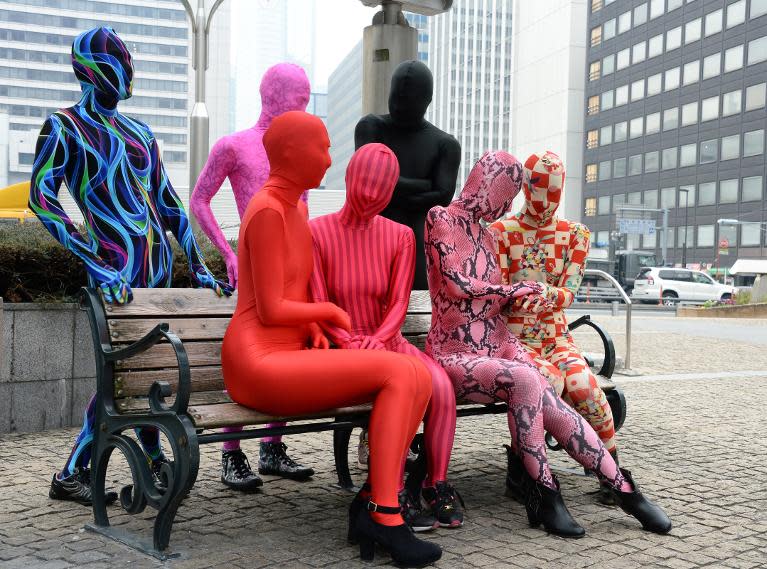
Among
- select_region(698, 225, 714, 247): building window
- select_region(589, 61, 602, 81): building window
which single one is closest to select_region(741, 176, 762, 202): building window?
select_region(698, 225, 714, 247): building window

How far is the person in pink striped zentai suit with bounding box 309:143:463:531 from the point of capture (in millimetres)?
3838

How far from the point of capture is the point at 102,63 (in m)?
4.09

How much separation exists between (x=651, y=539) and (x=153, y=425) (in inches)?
80.9

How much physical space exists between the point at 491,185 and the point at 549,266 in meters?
0.59

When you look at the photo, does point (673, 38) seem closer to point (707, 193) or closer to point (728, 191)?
point (707, 193)

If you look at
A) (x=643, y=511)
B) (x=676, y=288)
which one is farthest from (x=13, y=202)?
(x=676, y=288)

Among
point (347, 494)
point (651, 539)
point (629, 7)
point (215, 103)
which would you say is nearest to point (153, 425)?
point (347, 494)

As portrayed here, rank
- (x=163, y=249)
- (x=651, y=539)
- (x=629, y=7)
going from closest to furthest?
1. (x=651, y=539)
2. (x=163, y=249)
3. (x=629, y=7)

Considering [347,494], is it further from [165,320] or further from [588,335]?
[588,335]

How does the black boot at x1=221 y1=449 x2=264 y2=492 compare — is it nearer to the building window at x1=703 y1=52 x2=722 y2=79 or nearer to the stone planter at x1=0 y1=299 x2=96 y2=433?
the stone planter at x1=0 y1=299 x2=96 y2=433

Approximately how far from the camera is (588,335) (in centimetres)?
1711

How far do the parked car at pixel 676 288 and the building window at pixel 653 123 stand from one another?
1578 inches

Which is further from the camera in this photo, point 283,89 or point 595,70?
point 595,70

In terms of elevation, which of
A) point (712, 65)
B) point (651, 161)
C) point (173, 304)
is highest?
point (712, 65)
